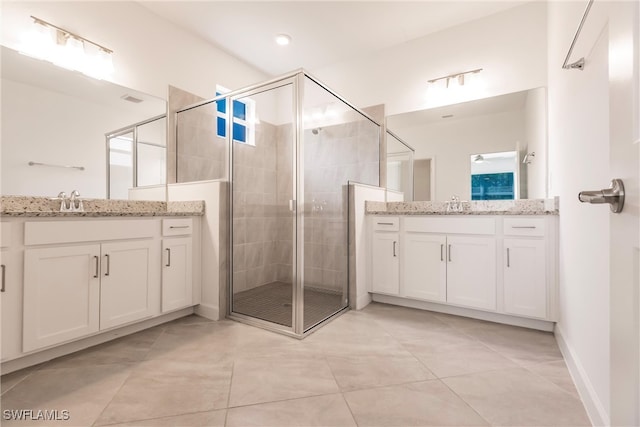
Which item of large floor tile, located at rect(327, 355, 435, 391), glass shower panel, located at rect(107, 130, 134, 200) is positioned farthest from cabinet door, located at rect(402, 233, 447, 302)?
glass shower panel, located at rect(107, 130, 134, 200)

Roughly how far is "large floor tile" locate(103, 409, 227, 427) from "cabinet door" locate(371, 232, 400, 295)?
1832 millimetres

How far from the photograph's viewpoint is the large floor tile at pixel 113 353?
65.7 inches

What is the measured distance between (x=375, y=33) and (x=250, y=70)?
1.59 metres

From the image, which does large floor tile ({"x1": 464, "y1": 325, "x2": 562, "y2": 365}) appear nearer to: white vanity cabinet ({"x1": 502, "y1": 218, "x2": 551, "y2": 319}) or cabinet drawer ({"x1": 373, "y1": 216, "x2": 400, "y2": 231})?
white vanity cabinet ({"x1": 502, "y1": 218, "x2": 551, "y2": 319})

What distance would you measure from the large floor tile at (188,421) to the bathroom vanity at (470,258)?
1.86 metres

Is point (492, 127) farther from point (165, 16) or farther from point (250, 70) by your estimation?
point (165, 16)

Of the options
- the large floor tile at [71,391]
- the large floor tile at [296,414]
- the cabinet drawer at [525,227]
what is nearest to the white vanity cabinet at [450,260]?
the cabinet drawer at [525,227]

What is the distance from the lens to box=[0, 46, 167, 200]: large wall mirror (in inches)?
73.0

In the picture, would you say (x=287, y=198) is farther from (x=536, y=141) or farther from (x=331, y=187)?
(x=536, y=141)

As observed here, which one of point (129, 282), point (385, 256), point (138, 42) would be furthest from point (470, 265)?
point (138, 42)

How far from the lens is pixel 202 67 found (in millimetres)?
3070

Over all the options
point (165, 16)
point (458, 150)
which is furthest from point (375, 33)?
point (165, 16)

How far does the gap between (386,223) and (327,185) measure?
707 mm

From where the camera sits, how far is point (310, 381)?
1.50m
